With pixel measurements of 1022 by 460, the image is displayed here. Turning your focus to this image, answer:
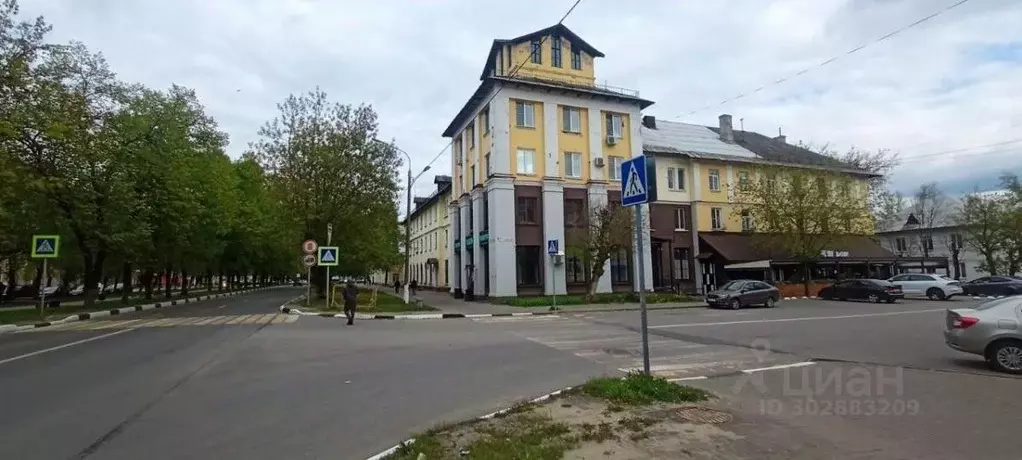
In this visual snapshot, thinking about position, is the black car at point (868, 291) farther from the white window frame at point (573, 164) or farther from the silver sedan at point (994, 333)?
the silver sedan at point (994, 333)

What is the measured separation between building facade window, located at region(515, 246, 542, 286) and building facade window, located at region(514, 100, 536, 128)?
7.61 meters

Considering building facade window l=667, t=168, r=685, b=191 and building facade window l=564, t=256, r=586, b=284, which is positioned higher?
building facade window l=667, t=168, r=685, b=191

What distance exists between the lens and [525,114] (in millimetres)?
35500

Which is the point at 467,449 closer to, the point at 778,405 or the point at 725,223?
the point at 778,405

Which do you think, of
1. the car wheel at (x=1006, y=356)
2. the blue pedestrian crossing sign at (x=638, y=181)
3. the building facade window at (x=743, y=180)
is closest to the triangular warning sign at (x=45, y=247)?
the blue pedestrian crossing sign at (x=638, y=181)

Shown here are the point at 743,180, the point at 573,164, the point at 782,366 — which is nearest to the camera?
the point at 782,366

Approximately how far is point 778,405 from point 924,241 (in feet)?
203

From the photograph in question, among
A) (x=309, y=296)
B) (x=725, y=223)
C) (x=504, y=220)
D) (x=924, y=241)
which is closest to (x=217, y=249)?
(x=309, y=296)

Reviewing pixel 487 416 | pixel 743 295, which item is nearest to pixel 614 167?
pixel 743 295

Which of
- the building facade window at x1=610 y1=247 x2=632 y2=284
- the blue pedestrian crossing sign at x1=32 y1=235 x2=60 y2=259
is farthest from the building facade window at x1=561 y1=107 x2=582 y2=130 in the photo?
the blue pedestrian crossing sign at x1=32 y1=235 x2=60 y2=259

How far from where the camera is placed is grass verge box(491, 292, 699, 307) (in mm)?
30234

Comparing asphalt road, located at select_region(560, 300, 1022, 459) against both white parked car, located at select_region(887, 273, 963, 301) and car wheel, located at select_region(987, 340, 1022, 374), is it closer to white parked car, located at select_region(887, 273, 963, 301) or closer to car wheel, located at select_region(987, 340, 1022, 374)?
car wheel, located at select_region(987, 340, 1022, 374)

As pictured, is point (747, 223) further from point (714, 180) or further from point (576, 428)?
point (576, 428)

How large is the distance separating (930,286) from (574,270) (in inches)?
849
